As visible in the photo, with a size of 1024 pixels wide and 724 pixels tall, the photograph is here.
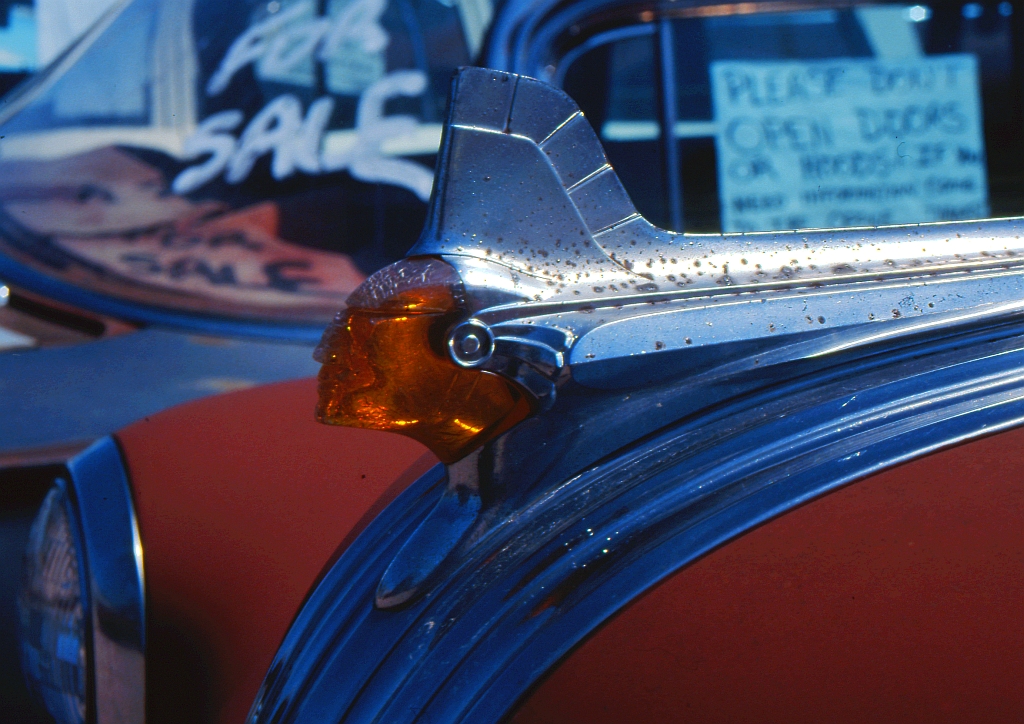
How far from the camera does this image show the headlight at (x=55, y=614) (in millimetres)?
978

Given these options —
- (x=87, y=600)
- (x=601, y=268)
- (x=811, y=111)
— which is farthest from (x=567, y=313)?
(x=811, y=111)

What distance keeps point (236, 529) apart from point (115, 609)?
140 mm

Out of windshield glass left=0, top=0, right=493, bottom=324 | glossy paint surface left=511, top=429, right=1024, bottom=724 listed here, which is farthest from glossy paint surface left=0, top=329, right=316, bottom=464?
glossy paint surface left=511, top=429, right=1024, bottom=724

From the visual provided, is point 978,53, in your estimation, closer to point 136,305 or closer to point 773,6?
point 773,6

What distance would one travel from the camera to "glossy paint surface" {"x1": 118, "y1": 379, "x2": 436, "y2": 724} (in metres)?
0.90

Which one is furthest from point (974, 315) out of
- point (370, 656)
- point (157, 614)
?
point (157, 614)

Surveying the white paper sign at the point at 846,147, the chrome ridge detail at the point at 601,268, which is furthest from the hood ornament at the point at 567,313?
the white paper sign at the point at 846,147

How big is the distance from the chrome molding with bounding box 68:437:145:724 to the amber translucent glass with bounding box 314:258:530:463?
40 centimetres

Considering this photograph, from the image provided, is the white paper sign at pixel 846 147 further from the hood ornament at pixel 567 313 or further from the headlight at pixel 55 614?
the headlight at pixel 55 614

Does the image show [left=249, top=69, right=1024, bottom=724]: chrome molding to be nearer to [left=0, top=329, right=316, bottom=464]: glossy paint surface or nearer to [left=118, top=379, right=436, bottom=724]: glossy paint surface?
[left=118, top=379, right=436, bottom=724]: glossy paint surface

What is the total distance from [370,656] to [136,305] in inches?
72.9

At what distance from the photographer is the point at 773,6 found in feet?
6.21

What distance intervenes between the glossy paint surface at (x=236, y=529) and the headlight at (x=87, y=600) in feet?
0.06

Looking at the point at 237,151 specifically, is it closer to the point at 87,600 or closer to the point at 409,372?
the point at 87,600
